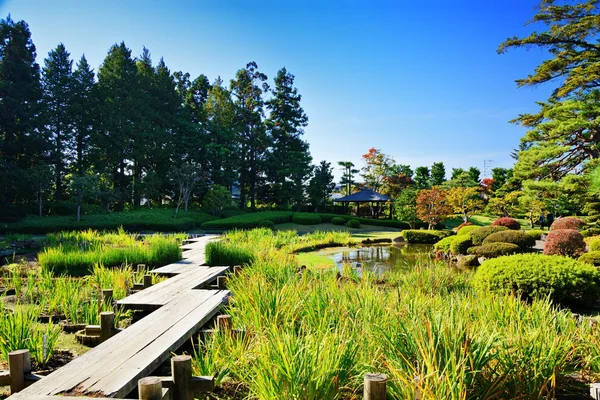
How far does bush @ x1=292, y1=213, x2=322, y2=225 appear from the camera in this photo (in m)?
24.6

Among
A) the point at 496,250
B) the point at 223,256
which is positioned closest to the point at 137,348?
the point at 223,256

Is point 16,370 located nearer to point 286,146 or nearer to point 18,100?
point 18,100

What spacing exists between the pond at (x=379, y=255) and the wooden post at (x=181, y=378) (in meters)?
8.13

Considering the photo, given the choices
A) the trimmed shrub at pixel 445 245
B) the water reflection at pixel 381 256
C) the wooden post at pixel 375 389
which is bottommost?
the water reflection at pixel 381 256

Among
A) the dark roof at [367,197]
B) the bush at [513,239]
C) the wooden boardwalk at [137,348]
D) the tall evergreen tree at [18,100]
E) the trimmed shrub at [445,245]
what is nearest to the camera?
the wooden boardwalk at [137,348]

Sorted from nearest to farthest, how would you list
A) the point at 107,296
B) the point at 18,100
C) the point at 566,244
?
the point at 107,296
the point at 566,244
the point at 18,100

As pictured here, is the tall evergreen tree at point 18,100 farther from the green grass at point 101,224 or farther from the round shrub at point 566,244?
the round shrub at point 566,244

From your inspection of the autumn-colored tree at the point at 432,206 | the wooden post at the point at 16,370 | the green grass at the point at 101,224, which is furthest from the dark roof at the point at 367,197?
the wooden post at the point at 16,370

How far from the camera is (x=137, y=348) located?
10.2ft

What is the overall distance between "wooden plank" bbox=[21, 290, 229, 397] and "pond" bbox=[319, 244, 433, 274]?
22.1 feet

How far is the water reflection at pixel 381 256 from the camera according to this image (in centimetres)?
1091

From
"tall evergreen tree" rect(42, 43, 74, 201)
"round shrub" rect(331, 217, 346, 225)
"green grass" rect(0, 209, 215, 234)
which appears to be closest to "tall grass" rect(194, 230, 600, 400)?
"green grass" rect(0, 209, 215, 234)

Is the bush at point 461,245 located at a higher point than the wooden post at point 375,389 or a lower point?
lower

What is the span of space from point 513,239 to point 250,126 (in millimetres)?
24307
